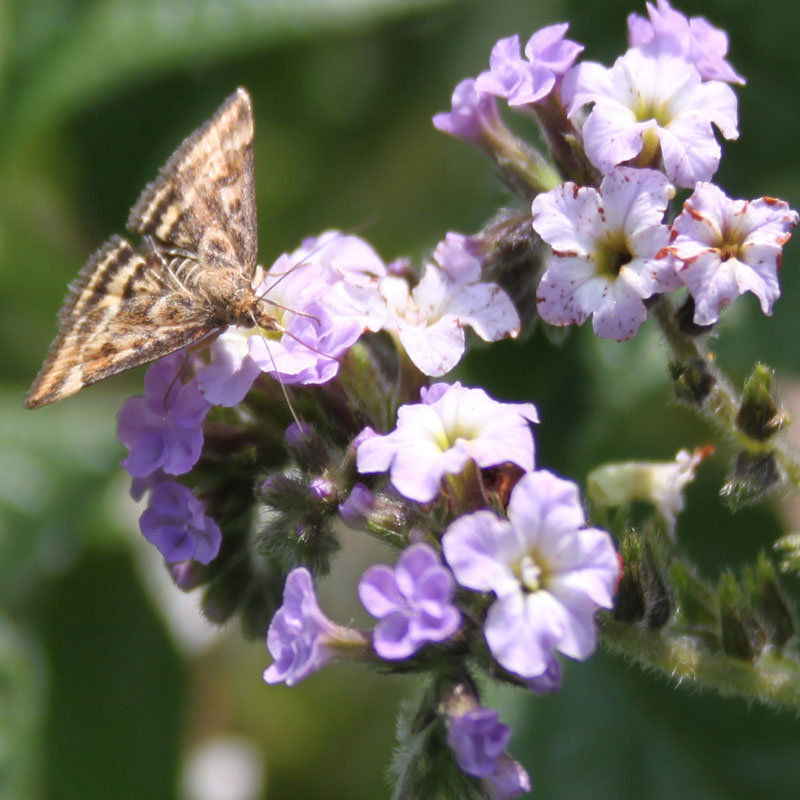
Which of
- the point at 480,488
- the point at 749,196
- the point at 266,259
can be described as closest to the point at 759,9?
the point at 749,196

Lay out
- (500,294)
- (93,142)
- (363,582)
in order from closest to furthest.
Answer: (363,582), (500,294), (93,142)

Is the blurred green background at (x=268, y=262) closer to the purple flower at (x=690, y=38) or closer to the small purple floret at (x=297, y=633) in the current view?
the purple flower at (x=690, y=38)

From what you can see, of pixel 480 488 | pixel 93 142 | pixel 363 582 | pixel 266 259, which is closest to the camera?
pixel 363 582

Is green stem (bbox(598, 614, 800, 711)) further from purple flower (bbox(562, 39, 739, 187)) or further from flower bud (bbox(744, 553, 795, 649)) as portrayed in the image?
purple flower (bbox(562, 39, 739, 187))

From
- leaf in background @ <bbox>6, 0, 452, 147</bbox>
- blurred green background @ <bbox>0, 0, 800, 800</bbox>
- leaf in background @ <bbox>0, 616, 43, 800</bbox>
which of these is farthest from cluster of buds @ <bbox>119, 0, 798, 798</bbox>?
leaf in background @ <bbox>6, 0, 452, 147</bbox>

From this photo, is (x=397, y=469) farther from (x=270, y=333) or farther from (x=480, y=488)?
(x=270, y=333)

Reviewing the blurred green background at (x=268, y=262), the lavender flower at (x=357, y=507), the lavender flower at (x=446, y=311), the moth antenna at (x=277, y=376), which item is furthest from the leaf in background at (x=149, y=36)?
the lavender flower at (x=357, y=507)
